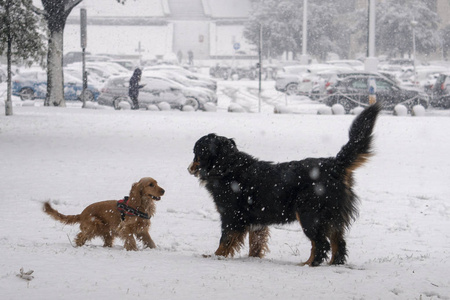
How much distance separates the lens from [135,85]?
2456 centimetres

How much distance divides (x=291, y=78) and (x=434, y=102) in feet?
32.1

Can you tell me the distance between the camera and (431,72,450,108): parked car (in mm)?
→ 27906

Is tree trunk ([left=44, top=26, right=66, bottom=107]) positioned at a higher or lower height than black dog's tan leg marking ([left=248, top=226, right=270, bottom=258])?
higher

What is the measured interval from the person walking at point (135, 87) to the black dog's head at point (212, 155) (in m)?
18.2

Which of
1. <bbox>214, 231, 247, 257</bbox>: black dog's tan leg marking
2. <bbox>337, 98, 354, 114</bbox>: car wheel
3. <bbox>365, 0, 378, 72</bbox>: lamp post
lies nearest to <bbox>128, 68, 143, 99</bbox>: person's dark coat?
<bbox>337, 98, 354, 114</bbox>: car wheel

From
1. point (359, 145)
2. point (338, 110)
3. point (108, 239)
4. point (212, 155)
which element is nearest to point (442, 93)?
point (338, 110)

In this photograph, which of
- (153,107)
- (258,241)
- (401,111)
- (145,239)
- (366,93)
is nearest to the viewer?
(258,241)

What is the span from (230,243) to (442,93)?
953 inches

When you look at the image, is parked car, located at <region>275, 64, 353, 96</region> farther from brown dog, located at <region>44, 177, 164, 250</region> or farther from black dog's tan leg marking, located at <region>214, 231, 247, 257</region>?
black dog's tan leg marking, located at <region>214, 231, 247, 257</region>

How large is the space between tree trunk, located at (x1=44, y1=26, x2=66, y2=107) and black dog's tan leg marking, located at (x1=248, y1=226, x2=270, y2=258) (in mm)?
18418

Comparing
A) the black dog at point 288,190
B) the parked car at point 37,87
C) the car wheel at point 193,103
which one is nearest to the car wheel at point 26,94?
the parked car at point 37,87

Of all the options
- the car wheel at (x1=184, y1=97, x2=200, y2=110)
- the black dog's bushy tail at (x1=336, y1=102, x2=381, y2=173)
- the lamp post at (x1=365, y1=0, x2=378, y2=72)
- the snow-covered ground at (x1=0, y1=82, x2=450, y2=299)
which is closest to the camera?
the snow-covered ground at (x1=0, y1=82, x2=450, y2=299)

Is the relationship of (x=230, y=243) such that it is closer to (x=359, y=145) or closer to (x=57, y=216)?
(x=359, y=145)

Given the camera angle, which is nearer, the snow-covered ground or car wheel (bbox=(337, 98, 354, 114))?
the snow-covered ground
